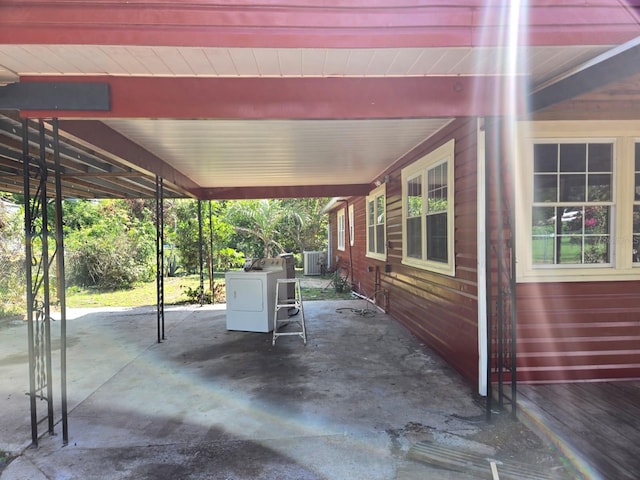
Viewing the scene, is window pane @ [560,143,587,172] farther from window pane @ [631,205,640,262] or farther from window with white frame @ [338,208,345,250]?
window with white frame @ [338,208,345,250]

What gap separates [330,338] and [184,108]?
3882 millimetres

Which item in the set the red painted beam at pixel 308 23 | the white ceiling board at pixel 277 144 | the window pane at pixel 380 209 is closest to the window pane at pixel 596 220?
the white ceiling board at pixel 277 144

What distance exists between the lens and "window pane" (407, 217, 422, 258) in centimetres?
520

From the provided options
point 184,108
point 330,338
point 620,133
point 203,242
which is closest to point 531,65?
point 620,133

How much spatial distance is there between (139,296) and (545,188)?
33.2 ft

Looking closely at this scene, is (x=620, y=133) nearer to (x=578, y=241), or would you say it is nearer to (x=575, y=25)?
(x=578, y=241)

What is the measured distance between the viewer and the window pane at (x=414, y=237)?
5195 mm

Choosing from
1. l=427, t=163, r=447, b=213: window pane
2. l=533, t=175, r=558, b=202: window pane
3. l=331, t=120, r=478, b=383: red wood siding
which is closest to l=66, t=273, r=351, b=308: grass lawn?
l=331, t=120, r=478, b=383: red wood siding

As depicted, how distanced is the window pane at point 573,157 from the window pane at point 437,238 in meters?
1.25

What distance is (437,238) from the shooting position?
15.0ft

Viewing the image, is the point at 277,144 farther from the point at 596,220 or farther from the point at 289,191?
the point at 289,191

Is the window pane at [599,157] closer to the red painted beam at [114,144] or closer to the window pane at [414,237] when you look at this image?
the window pane at [414,237]

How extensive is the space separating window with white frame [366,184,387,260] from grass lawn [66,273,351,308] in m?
1.86

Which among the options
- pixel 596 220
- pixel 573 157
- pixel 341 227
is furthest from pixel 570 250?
pixel 341 227
